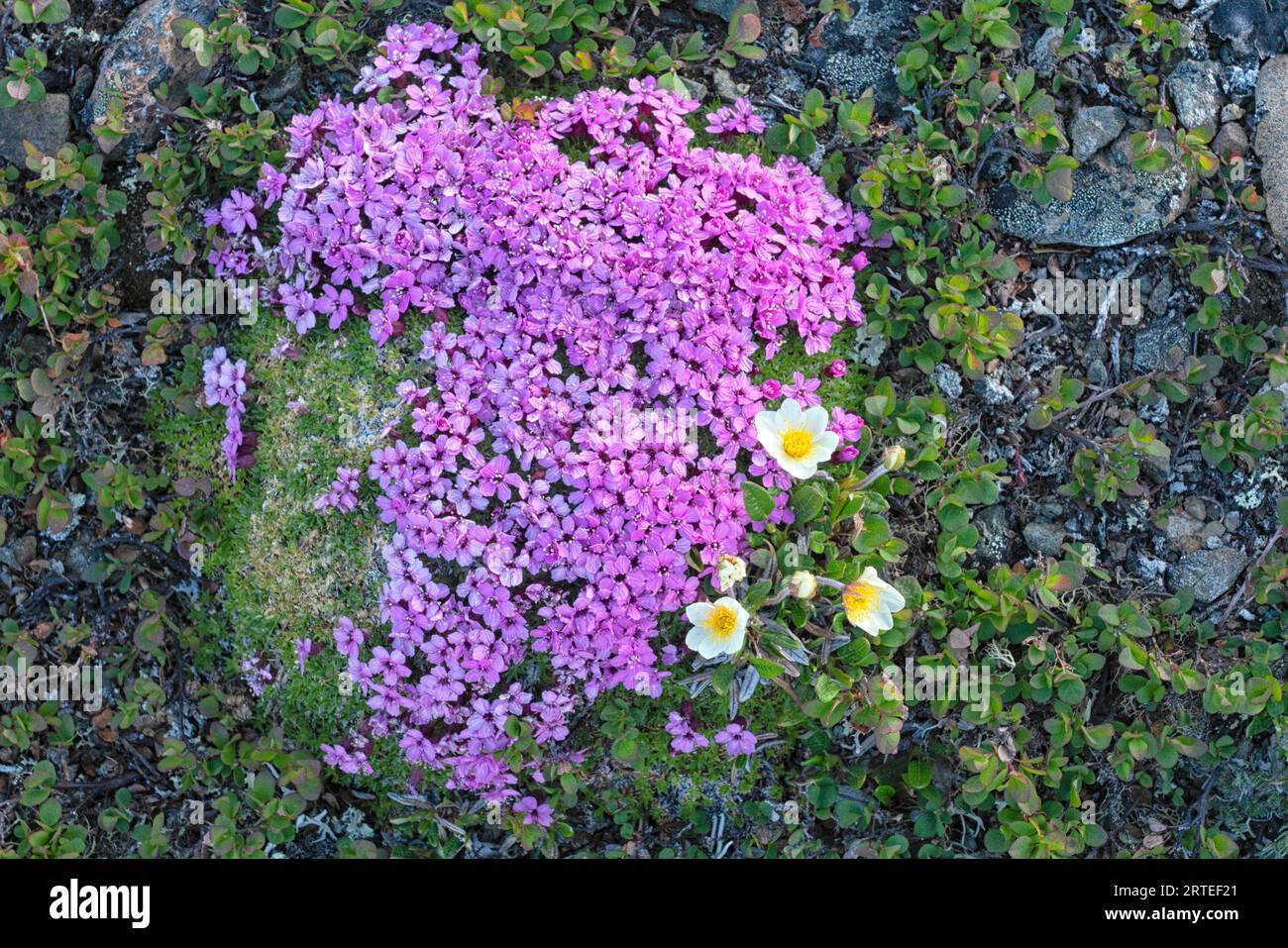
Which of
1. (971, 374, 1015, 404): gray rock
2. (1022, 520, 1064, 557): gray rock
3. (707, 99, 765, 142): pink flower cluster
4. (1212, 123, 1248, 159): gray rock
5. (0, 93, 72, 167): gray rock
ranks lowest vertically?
(1022, 520, 1064, 557): gray rock

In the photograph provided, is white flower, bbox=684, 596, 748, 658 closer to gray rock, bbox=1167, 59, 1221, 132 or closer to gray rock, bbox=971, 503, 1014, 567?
gray rock, bbox=971, 503, 1014, 567

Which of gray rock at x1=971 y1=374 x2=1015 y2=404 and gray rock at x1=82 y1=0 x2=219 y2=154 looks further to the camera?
gray rock at x1=82 y1=0 x2=219 y2=154

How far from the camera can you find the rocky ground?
13.4 feet

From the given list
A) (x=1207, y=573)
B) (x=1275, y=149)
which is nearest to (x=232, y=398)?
(x=1207, y=573)

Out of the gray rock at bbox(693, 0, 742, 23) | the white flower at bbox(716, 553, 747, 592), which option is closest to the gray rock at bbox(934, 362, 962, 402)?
the white flower at bbox(716, 553, 747, 592)

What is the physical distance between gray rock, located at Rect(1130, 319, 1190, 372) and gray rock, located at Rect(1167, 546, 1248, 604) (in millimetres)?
737

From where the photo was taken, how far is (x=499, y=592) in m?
3.59

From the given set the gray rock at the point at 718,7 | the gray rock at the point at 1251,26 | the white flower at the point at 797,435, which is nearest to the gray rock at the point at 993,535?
the white flower at the point at 797,435

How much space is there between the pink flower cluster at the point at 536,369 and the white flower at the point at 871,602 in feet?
1.25

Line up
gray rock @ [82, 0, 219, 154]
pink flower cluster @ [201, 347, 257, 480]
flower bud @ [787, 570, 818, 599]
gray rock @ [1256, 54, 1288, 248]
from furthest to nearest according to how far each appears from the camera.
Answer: gray rock @ [82, 0, 219, 154]
gray rock @ [1256, 54, 1288, 248]
pink flower cluster @ [201, 347, 257, 480]
flower bud @ [787, 570, 818, 599]

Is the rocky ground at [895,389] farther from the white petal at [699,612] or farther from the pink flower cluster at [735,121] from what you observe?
the white petal at [699,612]

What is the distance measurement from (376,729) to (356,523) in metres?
0.72

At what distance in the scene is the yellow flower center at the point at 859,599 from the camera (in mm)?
3361

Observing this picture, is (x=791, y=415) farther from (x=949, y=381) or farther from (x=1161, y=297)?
(x=1161, y=297)
